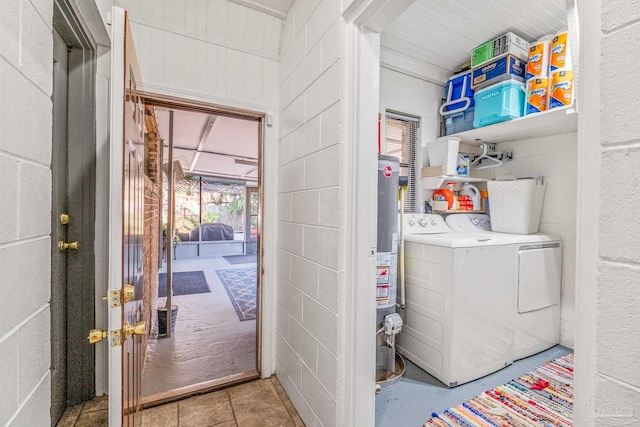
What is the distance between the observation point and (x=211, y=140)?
189 inches

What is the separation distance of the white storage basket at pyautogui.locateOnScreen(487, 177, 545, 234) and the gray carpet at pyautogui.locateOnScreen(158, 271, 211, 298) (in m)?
4.24

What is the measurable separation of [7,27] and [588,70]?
116 centimetres

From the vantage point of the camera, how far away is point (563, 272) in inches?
103

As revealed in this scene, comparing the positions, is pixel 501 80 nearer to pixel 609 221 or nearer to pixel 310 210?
pixel 310 210

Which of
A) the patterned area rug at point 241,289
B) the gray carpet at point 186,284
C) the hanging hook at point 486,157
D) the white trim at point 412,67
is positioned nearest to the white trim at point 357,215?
the white trim at point 412,67

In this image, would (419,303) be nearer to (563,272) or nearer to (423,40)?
(563,272)

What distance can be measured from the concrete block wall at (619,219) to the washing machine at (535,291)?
1891mm

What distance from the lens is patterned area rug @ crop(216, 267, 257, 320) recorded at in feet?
12.3

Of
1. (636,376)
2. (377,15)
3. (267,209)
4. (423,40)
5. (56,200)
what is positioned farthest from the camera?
(423,40)

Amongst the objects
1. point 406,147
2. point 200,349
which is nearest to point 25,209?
point 200,349

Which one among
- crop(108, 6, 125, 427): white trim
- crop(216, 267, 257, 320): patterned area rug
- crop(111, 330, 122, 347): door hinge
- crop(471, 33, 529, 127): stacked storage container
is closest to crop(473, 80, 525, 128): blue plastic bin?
crop(471, 33, 529, 127): stacked storage container

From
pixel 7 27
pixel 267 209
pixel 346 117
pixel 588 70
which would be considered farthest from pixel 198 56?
pixel 588 70

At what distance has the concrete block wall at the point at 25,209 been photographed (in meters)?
0.59

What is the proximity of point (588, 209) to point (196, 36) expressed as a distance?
2.24 metres
